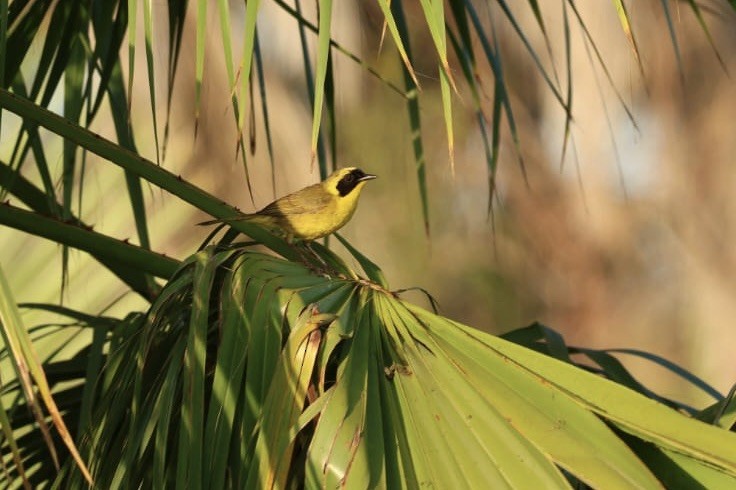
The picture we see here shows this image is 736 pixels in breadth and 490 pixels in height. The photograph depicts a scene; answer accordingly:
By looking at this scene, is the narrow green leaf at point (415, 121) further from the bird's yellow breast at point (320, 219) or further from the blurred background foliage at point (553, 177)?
the blurred background foliage at point (553, 177)

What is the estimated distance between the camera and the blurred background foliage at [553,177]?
283 inches

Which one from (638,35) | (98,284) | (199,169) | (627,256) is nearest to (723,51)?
(638,35)

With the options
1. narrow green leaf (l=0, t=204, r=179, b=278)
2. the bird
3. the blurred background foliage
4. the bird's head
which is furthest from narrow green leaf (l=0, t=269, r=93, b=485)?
the blurred background foliage

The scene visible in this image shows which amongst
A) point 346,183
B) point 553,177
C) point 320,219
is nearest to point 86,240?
point 320,219

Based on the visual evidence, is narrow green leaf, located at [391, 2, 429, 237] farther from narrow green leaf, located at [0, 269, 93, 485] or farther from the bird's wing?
narrow green leaf, located at [0, 269, 93, 485]

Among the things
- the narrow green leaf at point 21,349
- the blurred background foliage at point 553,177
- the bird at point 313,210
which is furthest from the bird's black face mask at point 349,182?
the blurred background foliage at point 553,177

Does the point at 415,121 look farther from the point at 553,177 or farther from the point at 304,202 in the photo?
the point at 553,177

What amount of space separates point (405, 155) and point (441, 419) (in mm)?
5722

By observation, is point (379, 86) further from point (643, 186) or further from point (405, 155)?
point (643, 186)

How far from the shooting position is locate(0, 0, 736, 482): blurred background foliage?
7.19 m

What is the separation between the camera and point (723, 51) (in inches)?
328

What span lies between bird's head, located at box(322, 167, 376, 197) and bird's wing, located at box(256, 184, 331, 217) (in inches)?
2.0

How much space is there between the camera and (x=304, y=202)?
133 inches

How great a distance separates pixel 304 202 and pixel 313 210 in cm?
4
